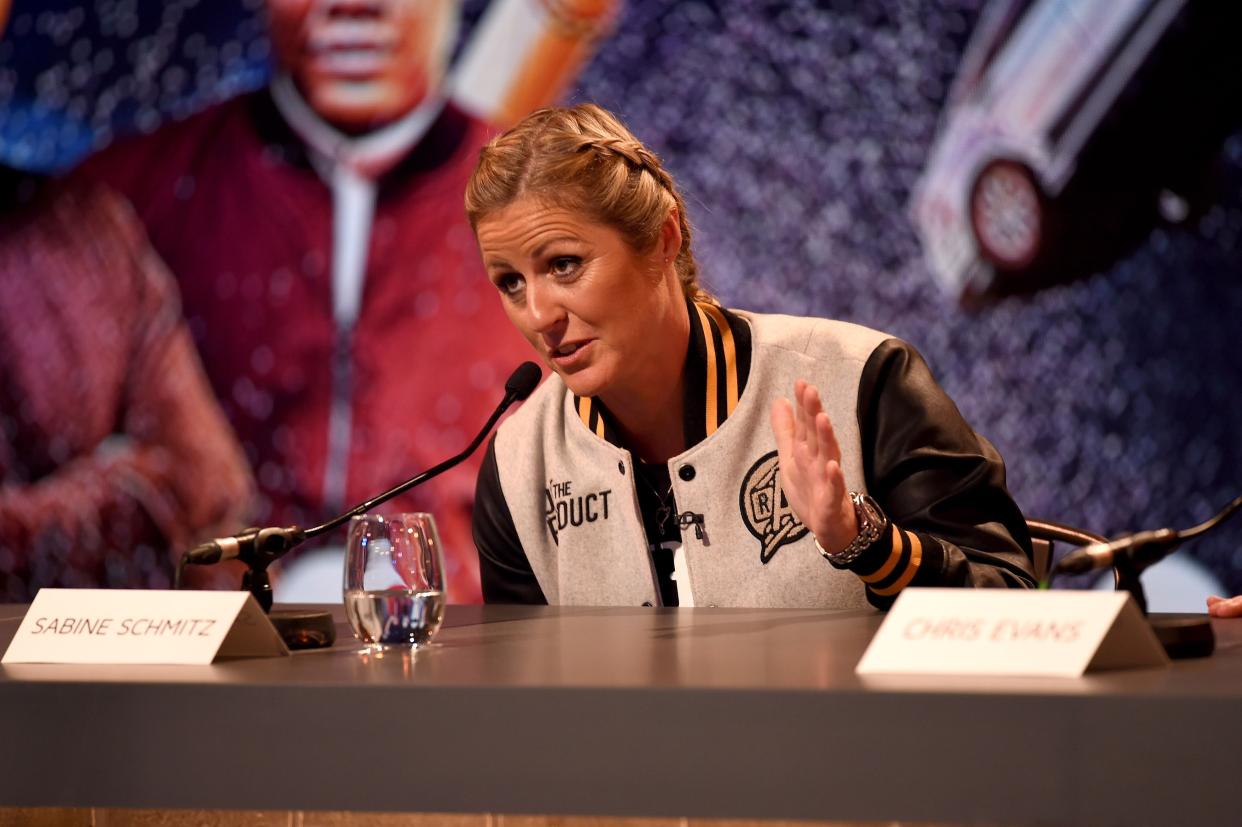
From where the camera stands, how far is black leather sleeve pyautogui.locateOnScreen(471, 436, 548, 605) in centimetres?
203

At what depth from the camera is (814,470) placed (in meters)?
1.41

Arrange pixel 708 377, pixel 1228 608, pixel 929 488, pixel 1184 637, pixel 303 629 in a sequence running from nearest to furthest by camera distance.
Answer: pixel 1184 637 → pixel 303 629 → pixel 1228 608 → pixel 929 488 → pixel 708 377

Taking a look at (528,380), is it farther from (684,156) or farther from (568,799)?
(684,156)

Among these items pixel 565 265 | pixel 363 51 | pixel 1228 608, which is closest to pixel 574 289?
pixel 565 265

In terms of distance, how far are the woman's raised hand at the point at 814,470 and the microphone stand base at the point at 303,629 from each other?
0.48 metres

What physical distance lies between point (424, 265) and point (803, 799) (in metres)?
2.93

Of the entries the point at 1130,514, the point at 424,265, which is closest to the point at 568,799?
the point at 1130,514

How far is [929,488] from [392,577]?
2.51ft

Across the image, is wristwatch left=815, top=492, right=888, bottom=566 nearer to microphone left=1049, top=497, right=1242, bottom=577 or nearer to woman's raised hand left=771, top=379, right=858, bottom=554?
woman's raised hand left=771, top=379, right=858, bottom=554

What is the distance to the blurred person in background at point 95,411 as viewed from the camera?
3.71 meters

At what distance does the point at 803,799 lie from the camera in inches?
31.9

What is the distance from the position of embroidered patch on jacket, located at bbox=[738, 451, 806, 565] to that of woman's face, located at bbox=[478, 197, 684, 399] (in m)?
0.20

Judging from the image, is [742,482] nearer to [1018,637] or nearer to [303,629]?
[303,629]

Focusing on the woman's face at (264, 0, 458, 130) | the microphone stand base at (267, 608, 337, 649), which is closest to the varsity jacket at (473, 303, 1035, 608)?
the microphone stand base at (267, 608, 337, 649)
